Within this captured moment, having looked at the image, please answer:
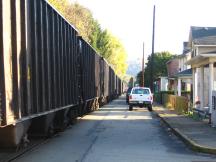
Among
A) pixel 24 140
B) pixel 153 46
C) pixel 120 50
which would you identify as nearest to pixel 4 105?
pixel 24 140

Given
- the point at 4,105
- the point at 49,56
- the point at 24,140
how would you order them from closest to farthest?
the point at 4,105
the point at 24,140
the point at 49,56

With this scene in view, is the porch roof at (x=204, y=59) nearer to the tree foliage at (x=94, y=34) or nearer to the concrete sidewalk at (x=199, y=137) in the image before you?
the concrete sidewalk at (x=199, y=137)

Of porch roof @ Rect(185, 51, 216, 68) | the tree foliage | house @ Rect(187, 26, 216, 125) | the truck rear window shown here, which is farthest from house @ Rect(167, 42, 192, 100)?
porch roof @ Rect(185, 51, 216, 68)

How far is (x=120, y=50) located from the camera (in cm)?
Answer: 11356

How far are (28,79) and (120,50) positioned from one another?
101859 mm

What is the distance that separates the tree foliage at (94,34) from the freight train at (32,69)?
40.0 metres

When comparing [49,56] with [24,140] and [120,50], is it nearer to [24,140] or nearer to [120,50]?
[24,140]

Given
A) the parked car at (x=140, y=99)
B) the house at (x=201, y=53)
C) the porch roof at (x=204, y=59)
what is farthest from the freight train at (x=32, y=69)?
the parked car at (x=140, y=99)

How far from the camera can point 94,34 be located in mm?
94688

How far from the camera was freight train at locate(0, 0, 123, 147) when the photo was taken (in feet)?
34.4

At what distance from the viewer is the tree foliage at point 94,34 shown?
227ft

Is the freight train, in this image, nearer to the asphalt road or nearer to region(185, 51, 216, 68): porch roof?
the asphalt road

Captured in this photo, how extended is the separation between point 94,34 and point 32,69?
270 ft

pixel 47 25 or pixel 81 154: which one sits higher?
pixel 47 25
